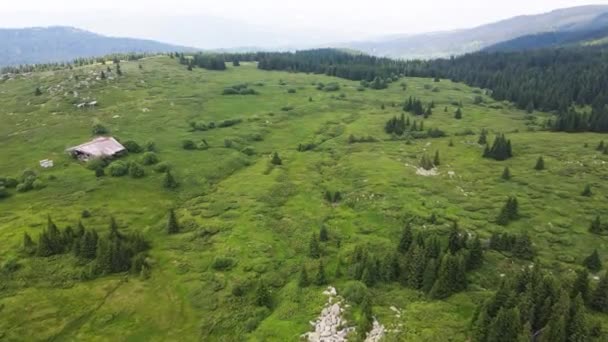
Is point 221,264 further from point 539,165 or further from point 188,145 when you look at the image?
point 539,165

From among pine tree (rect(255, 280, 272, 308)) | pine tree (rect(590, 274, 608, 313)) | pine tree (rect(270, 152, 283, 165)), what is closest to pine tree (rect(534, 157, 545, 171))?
pine tree (rect(590, 274, 608, 313))

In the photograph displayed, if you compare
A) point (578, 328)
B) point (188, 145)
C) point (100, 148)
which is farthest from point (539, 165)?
point (100, 148)

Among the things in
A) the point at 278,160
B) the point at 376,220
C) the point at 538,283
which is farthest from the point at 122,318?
the point at 278,160

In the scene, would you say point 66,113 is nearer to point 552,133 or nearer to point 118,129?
point 118,129

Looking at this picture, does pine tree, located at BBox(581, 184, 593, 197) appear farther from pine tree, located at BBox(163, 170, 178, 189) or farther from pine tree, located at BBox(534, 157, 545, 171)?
pine tree, located at BBox(163, 170, 178, 189)

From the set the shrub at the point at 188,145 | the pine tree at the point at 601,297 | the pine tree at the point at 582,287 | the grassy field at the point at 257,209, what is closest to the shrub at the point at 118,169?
the grassy field at the point at 257,209

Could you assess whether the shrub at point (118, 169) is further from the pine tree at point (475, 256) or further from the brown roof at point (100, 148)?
the pine tree at point (475, 256)

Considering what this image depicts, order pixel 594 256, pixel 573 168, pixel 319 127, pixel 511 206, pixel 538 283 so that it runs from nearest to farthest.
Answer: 1. pixel 538 283
2. pixel 594 256
3. pixel 511 206
4. pixel 573 168
5. pixel 319 127
